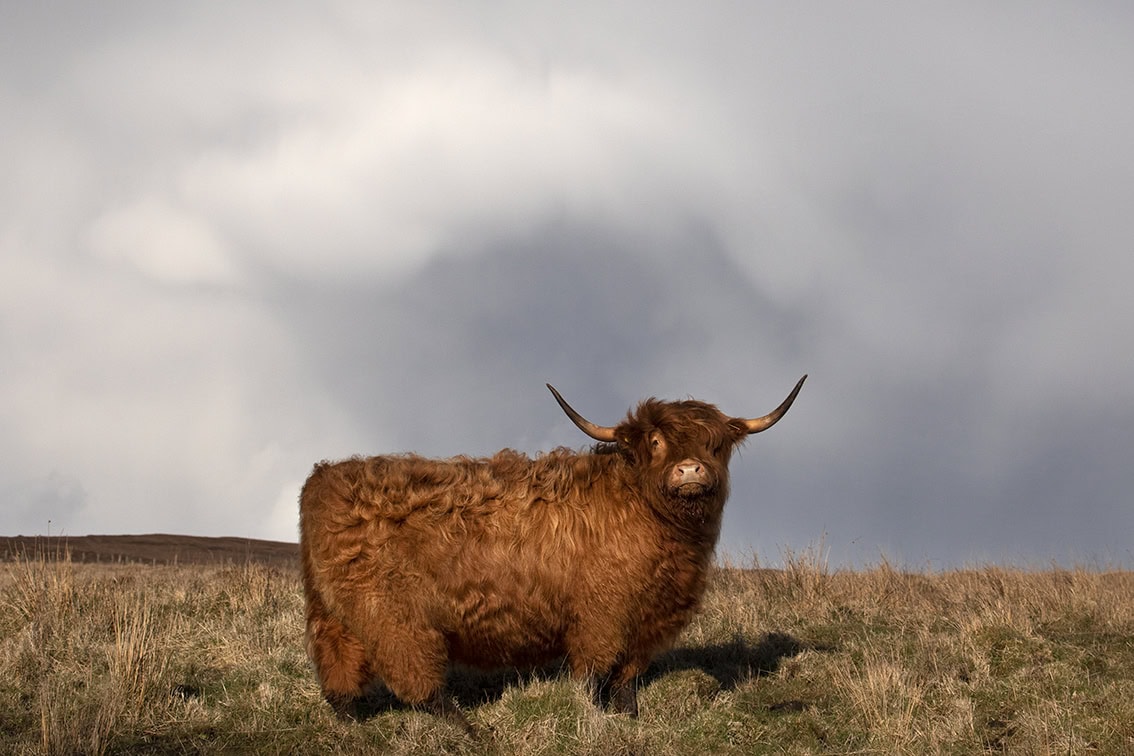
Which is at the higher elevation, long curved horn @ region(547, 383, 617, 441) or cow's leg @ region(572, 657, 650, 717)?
long curved horn @ region(547, 383, 617, 441)

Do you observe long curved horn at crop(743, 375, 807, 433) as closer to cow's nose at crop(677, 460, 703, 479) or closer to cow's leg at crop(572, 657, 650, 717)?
cow's nose at crop(677, 460, 703, 479)

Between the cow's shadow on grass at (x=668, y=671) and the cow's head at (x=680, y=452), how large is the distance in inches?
56.6

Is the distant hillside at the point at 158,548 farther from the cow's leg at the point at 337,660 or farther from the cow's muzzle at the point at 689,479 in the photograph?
the cow's muzzle at the point at 689,479

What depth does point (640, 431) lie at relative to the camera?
282 inches

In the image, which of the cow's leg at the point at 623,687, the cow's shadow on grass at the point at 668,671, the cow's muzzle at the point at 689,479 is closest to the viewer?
the cow's muzzle at the point at 689,479

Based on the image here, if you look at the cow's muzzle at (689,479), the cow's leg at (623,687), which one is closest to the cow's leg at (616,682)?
the cow's leg at (623,687)

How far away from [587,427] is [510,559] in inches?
52.0

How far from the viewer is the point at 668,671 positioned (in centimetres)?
809

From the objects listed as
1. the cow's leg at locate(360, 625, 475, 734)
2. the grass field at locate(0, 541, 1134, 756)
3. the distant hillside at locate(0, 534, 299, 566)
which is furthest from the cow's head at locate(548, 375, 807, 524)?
the distant hillside at locate(0, 534, 299, 566)

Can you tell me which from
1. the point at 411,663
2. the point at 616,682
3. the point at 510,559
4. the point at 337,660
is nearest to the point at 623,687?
the point at 616,682

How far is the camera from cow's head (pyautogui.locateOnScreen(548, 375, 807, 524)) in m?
6.71

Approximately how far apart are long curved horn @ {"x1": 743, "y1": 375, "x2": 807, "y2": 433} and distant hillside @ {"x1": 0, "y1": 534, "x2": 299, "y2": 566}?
16.7m

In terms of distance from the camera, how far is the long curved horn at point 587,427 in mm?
7387

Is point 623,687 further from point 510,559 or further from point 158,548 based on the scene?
point 158,548
